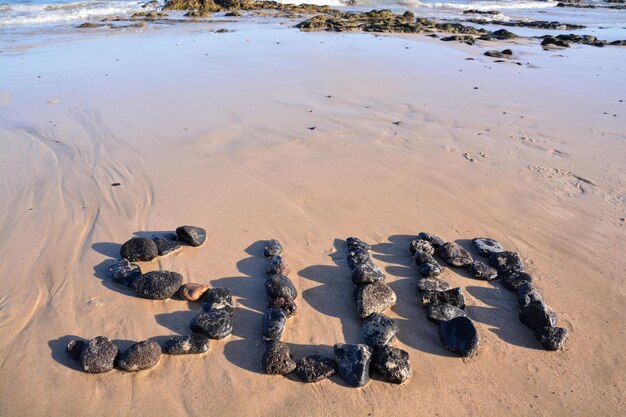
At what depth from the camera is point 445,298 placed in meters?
3.22

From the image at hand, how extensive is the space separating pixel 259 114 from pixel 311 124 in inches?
37.6

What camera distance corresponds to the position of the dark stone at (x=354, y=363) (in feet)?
8.57

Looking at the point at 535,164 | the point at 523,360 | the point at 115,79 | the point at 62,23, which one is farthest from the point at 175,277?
the point at 62,23

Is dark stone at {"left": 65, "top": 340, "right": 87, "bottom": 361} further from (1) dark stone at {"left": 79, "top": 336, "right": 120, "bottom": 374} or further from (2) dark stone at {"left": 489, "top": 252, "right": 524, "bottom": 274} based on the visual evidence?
(2) dark stone at {"left": 489, "top": 252, "right": 524, "bottom": 274}

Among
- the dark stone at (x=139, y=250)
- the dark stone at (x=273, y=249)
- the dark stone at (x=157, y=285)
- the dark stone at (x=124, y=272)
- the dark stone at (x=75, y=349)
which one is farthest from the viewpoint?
the dark stone at (x=273, y=249)

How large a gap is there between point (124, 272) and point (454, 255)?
2.68m

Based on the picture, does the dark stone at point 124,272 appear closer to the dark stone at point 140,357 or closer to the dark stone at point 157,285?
the dark stone at point 157,285

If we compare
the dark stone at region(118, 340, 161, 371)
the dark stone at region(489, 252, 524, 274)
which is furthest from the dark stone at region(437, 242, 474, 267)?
the dark stone at region(118, 340, 161, 371)

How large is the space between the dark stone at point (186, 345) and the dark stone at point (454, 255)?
6.76 ft

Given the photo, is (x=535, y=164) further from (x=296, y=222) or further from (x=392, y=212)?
(x=296, y=222)

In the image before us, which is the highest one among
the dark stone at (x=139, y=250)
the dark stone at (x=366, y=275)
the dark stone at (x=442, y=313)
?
the dark stone at (x=139, y=250)

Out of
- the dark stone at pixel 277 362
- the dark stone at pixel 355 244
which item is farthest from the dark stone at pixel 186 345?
the dark stone at pixel 355 244

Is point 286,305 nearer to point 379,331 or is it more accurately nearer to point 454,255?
point 379,331

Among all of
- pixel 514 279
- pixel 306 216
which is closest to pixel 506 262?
pixel 514 279
